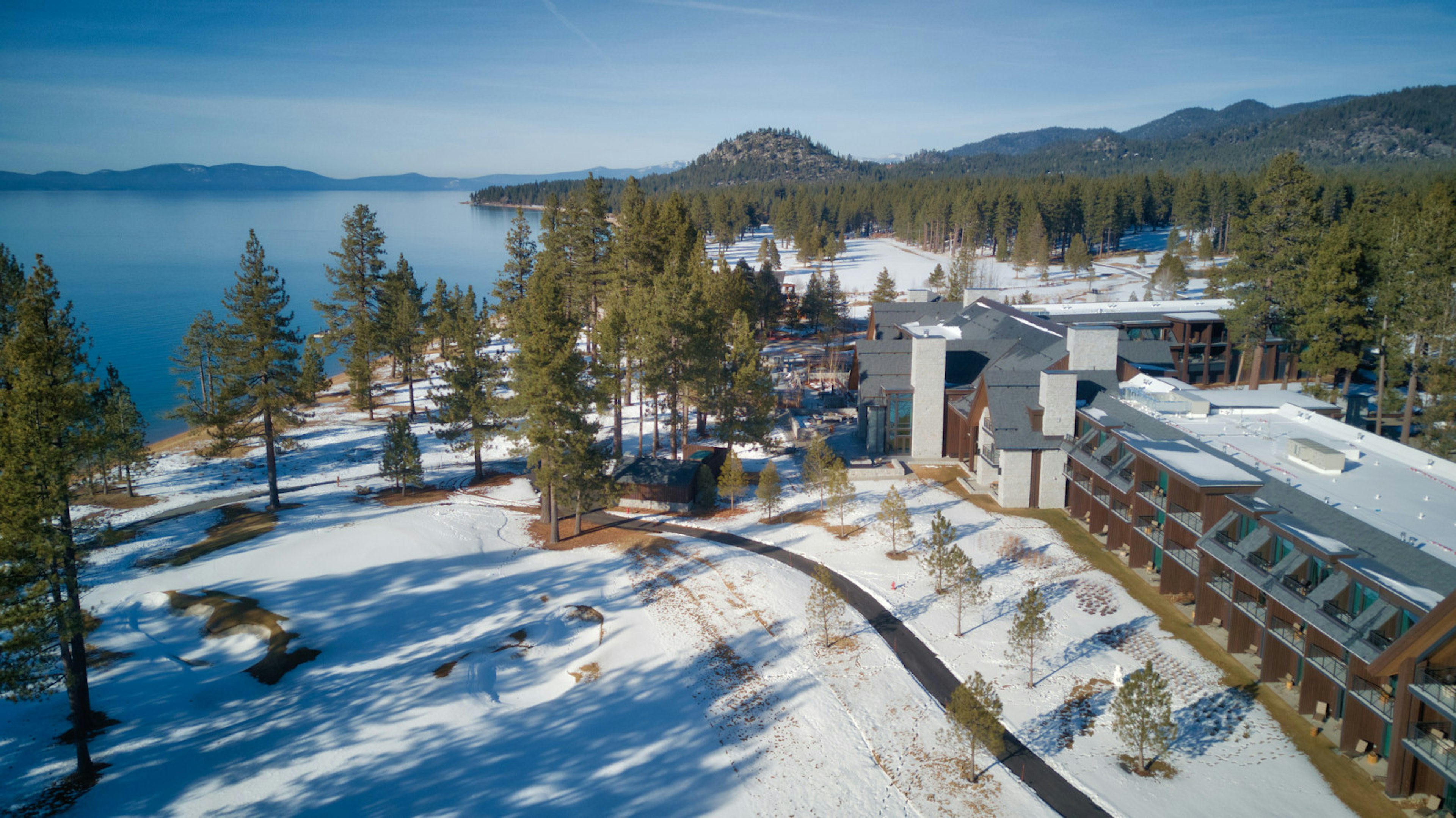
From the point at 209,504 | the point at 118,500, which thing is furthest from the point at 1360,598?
the point at 118,500

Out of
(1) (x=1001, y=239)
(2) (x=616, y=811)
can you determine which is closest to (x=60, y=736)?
(2) (x=616, y=811)

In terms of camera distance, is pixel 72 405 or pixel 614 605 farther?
pixel 614 605

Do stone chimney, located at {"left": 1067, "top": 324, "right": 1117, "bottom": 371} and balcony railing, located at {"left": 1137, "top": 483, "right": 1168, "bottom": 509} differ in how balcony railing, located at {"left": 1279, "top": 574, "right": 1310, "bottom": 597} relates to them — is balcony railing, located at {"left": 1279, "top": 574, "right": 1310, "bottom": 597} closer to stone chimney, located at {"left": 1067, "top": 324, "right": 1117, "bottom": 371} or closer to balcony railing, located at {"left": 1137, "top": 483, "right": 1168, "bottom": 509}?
balcony railing, located at {"left": 1137, "top": 483, "right": 1168, "bottom": 509}

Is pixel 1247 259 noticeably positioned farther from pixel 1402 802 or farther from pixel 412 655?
pixel 412 655

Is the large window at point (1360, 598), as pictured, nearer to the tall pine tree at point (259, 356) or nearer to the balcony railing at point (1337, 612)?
the balcony railing at point (1337, 612)

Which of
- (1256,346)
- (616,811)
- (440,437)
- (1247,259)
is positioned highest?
(1247,259)

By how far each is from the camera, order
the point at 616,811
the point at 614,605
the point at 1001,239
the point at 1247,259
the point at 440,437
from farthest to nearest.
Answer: the point at 1001,239, the point at 1247,259, the point at 440,437, the point at 614,605, the point at 616,811

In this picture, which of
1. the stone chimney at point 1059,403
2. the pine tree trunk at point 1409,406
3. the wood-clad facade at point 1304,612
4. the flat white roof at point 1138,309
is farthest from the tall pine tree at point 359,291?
the pine tree trunk at point 1409,406

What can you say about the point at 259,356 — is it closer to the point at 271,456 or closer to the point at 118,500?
the point at 271,456
